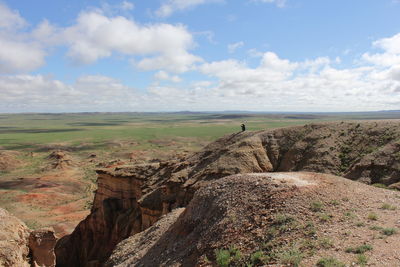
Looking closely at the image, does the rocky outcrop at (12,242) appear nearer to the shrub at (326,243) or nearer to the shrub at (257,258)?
the shrub at (257,258)

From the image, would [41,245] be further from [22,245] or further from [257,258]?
[257,258]

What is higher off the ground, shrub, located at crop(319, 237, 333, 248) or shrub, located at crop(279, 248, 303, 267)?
shrub, located at crop(319, 237, 333, 248)

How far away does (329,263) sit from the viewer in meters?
9.98

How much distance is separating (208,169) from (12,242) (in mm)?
18365

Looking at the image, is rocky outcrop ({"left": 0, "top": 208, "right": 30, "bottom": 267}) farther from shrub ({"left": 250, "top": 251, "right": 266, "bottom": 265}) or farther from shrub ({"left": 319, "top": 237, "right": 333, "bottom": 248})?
shrub ({"left": 319, "top": 237, "right": 333, "bottom": 248})

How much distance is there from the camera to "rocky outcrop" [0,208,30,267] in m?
17.4

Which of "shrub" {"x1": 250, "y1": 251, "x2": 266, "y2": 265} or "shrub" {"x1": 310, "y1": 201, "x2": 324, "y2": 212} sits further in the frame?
"shrub" {"x1": 310, "y1": 201, "x2": 324, "y2": 212}

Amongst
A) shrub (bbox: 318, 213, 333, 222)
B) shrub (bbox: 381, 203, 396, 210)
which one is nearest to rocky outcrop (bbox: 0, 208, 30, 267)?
shrub (bbox: 318, 213, 333, 222)

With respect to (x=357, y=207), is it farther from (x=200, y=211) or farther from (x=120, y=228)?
(x=120, y=228)

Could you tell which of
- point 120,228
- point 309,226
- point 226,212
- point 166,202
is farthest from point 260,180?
point 120,228

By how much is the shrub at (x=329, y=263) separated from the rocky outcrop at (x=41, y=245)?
1893 cm

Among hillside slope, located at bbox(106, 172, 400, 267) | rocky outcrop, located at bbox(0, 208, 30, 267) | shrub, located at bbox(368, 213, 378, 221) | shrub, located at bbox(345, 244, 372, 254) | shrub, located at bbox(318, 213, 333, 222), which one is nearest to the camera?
shrub, located at bbox(345, 244, 372, 254)

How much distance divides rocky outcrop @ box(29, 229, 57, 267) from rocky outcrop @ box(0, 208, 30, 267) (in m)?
0.56

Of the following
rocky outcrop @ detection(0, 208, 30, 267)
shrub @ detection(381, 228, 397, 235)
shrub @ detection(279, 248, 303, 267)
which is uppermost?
shrub @ detection(381, 228, 397, 235)
